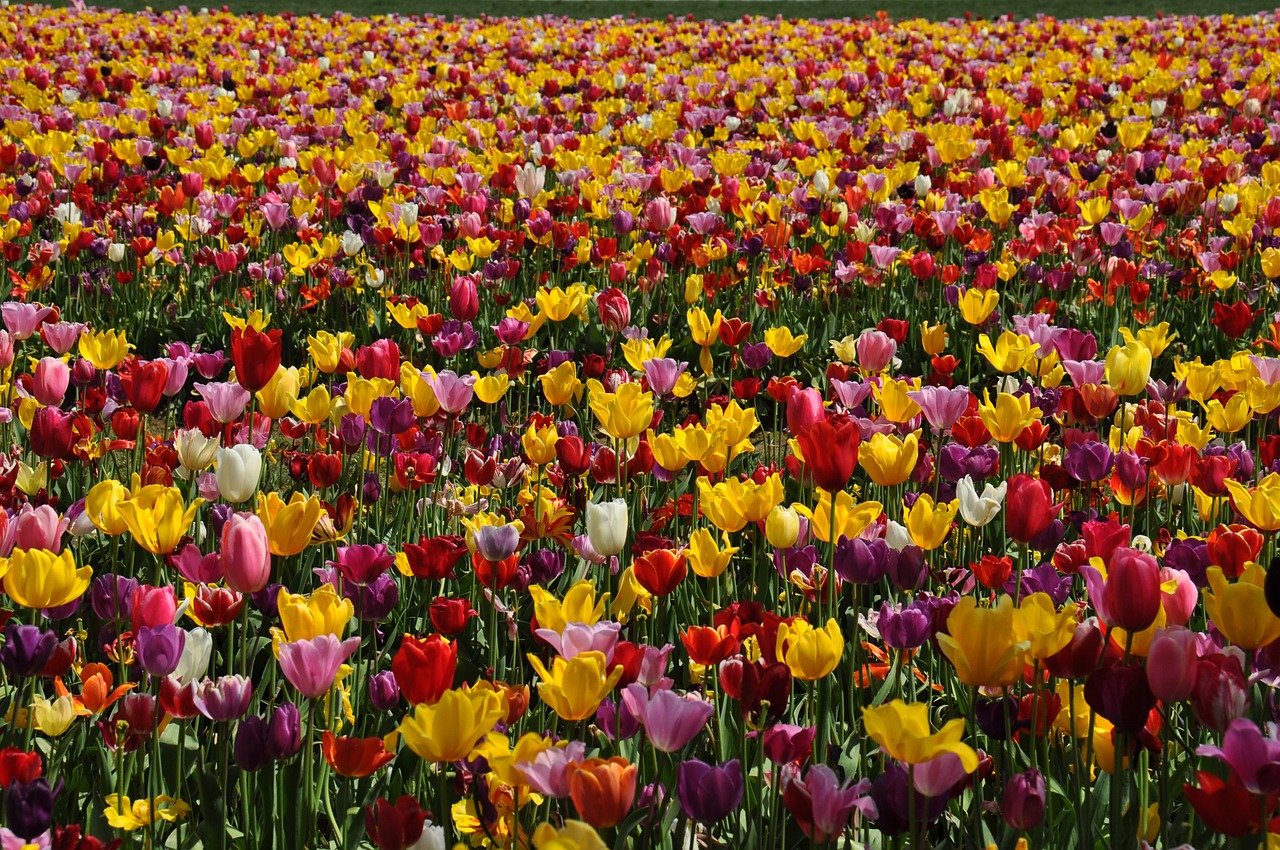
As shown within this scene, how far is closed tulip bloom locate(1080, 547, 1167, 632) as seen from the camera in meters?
1.72

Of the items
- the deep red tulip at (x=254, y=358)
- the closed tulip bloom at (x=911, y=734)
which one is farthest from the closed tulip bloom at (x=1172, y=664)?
the deep red tulip at (x=254, y=358)

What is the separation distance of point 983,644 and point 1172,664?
0.25m

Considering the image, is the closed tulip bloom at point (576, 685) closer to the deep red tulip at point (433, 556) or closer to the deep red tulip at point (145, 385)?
the deep red tulip at point (433, 556)

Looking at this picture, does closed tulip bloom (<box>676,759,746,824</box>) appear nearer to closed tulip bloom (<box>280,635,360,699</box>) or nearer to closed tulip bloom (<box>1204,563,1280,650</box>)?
closed tulip bloom (<box>280,635,360,699</box>)

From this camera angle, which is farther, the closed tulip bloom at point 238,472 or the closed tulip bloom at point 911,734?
the closed tulip bloom at point 238,472

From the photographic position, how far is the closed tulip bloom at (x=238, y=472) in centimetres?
252

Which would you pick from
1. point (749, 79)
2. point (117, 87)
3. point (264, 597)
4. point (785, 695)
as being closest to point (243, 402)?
point (264, 597)

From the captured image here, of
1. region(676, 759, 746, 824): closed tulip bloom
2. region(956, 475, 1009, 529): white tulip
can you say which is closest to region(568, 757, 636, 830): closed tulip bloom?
region(676, 759, 746, 824): closed tulip bloom

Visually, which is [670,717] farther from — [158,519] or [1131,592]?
[158,519]

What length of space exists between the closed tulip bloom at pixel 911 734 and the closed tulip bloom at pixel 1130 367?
180cm

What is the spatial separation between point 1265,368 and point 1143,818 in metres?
1.92

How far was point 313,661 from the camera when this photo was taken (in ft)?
6.02

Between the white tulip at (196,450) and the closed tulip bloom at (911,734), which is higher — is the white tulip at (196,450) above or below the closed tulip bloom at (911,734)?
below

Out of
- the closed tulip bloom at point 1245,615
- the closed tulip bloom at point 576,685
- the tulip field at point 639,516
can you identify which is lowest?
the tulip field at point 639,516
